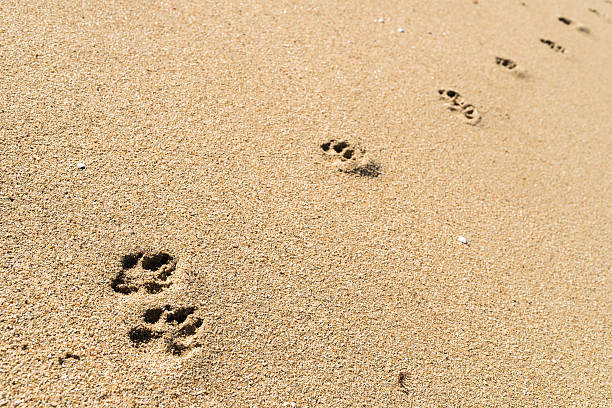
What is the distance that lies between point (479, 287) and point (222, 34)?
165 centimetres

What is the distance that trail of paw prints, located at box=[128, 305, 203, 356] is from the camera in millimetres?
1351

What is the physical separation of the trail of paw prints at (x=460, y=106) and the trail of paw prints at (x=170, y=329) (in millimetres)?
1669

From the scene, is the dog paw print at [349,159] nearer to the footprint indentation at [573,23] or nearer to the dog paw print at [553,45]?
the dog paw print at [553,45]

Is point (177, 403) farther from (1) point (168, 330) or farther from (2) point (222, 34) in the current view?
(2) point (222, 34)

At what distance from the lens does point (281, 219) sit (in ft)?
5.50

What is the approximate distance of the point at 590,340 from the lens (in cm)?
172

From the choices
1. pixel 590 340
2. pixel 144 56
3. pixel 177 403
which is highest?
pixel 144 56

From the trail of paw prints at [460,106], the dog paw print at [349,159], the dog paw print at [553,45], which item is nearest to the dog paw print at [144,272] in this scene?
the dog paw print at [349,159]

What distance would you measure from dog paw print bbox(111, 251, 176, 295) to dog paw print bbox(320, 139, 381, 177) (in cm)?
80

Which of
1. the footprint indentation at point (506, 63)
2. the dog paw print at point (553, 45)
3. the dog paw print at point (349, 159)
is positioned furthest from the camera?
the dog paw print at point (553, 45)

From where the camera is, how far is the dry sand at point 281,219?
1.35m

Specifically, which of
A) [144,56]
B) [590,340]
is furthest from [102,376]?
[590,340]

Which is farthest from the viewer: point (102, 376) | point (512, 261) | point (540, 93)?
point (540, 93)

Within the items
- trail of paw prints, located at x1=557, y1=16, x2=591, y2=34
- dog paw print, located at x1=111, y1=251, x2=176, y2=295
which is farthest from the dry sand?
trail of paw prints, located at x1=557, y1=16, x2=591, y2=34
